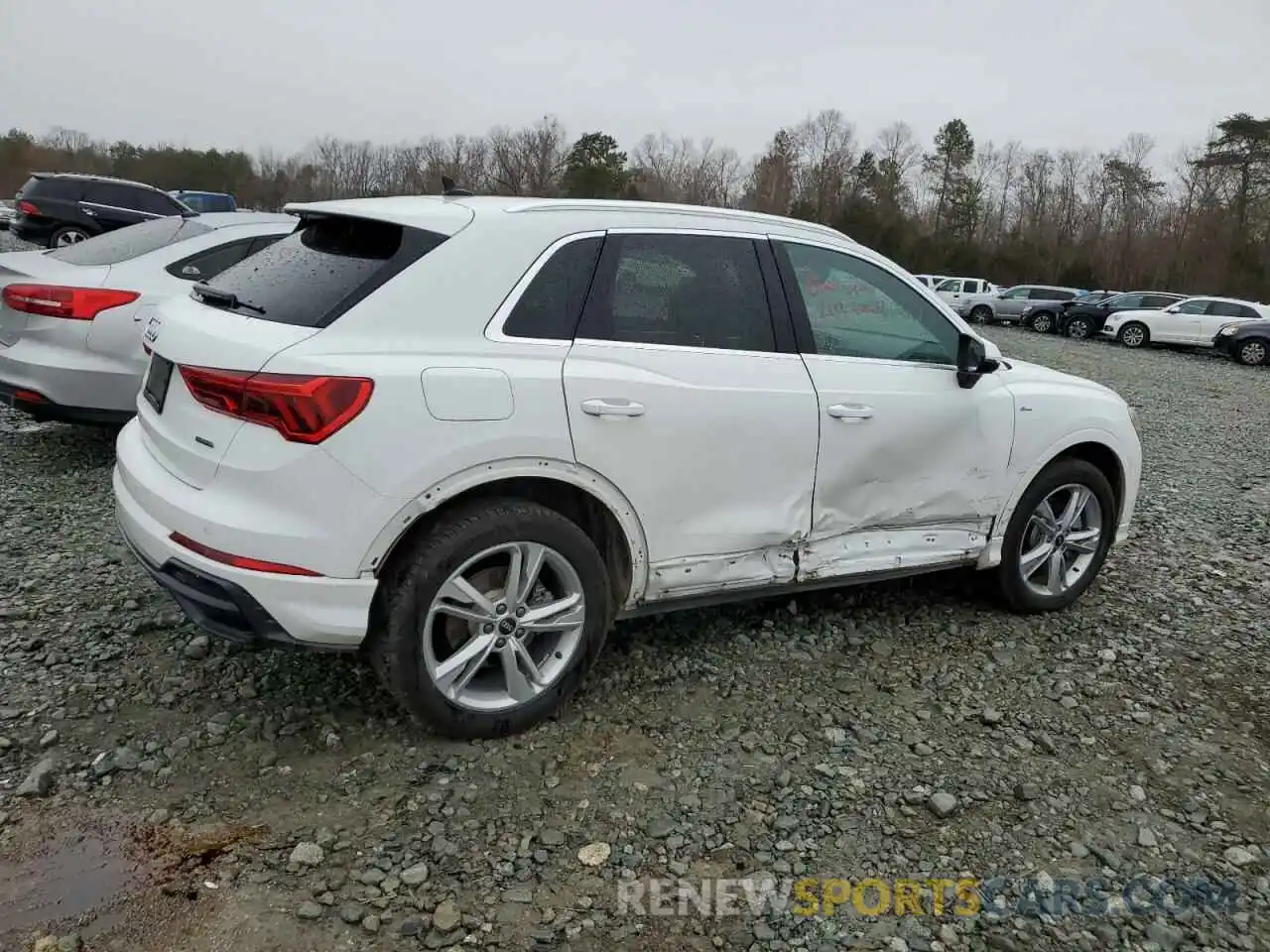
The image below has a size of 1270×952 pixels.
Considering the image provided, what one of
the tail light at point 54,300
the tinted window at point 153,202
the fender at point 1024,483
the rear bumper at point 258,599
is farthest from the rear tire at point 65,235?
the fender at point 1024,483

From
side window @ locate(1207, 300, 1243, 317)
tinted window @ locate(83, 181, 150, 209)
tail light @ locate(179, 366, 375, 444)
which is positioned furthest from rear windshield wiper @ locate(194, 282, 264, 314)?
side window @ locate(1207, 300, 1243, 317)

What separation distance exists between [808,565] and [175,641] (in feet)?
8.43

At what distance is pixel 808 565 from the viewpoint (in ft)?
12.0

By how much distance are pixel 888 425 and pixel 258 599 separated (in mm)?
2433

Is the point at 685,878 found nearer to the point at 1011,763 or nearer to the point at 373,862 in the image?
the point at 373,862

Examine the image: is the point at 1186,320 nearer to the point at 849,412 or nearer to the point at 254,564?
the point at 849,412

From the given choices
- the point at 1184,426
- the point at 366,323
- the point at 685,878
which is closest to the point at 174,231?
the point at 366,323

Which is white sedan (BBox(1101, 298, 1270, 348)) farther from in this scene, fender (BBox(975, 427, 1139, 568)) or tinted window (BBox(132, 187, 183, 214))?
tinted window (BBox(132, 187, 183, 214))

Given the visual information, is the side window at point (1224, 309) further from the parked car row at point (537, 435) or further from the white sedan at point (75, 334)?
the white sedan at point (75, 334)

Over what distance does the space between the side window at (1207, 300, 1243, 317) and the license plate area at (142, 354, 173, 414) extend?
27.3m

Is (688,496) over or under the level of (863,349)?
under

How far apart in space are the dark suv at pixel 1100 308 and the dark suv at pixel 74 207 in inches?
989

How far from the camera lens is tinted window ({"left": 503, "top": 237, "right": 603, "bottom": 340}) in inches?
118

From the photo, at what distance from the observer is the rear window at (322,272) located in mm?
2886
